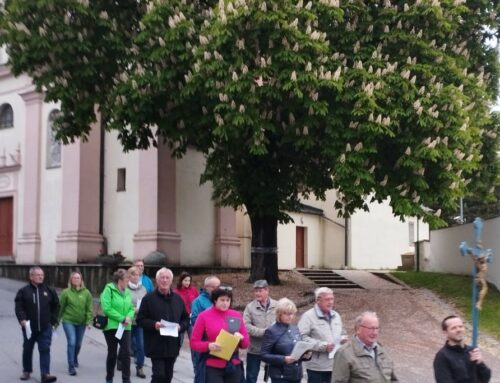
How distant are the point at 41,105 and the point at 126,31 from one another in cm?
1097

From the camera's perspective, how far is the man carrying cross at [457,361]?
6.20 metres

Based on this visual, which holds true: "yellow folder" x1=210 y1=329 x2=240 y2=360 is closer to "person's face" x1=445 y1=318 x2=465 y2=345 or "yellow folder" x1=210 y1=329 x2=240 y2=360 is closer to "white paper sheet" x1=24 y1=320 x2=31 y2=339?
"person's face" x1=445 y1=318 x2=465 y2=345

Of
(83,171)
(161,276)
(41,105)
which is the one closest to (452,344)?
(161,276)

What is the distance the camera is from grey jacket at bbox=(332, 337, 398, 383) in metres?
6.17

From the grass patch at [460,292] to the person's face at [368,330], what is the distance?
10845 millimetres

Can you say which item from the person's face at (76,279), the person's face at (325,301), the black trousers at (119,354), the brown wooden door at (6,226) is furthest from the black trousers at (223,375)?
the brown wooden door at (6,226)

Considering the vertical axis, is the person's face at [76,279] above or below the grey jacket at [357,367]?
above

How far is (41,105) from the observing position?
27547 mm

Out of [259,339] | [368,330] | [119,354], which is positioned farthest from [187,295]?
[368,330]

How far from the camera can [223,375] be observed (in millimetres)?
7980

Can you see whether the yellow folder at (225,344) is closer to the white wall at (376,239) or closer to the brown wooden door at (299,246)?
the brown wooden door at (299,246)

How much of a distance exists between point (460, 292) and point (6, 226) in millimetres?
17080

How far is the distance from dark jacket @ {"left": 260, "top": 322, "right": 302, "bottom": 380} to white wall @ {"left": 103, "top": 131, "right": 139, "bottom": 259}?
17510 millimetres

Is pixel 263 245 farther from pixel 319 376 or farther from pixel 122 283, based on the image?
pixel 319 376
